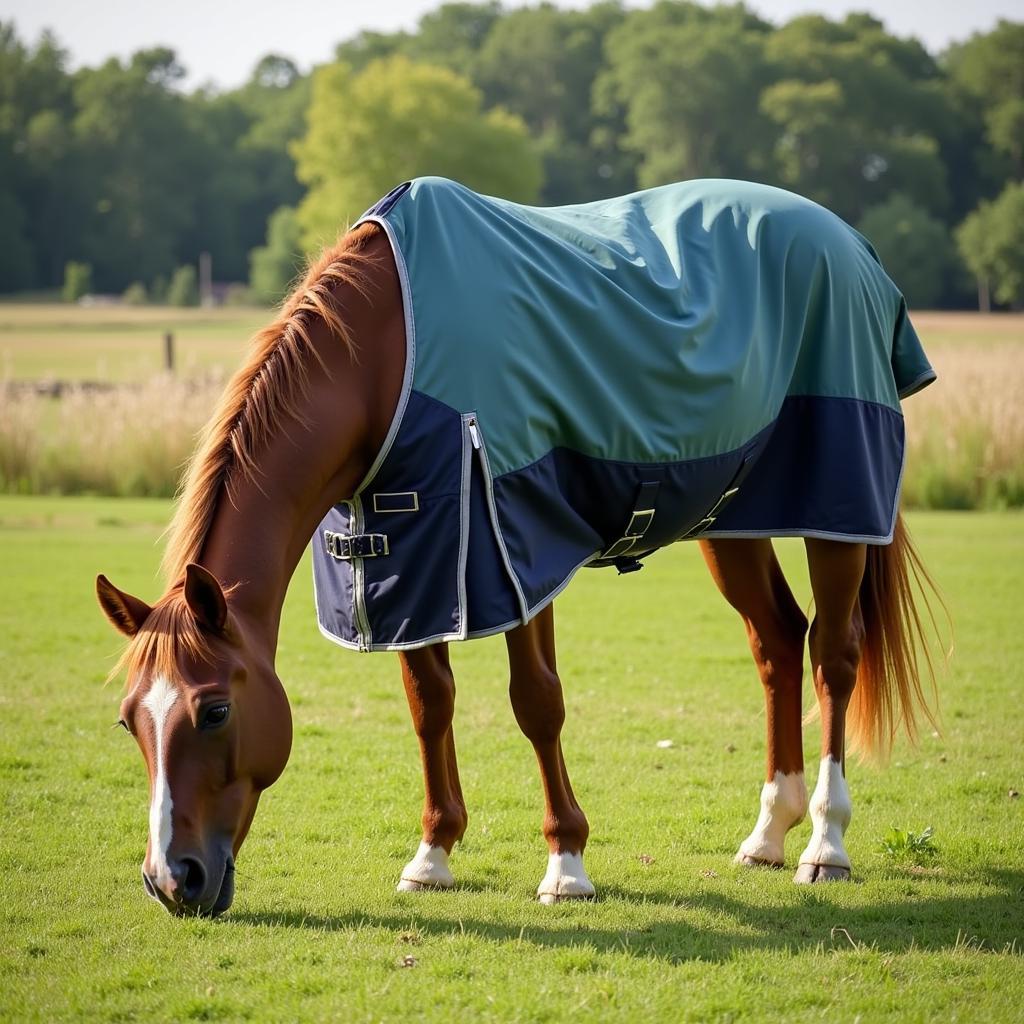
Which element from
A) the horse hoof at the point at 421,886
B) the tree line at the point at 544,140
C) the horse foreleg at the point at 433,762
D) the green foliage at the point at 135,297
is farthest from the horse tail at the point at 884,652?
the green foliage at the point at 135,297

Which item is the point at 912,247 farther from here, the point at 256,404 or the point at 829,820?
the point at 256,404

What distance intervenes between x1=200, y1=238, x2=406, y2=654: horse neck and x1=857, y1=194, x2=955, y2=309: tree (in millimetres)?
64072

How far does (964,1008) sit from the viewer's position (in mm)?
3404

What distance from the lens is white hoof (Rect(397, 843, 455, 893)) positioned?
4418 millimetres

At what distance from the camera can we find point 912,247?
6506 cm

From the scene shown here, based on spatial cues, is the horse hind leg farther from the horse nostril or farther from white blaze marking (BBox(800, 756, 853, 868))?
the horse nostril

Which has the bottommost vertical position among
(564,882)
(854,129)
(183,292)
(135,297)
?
(564,882)

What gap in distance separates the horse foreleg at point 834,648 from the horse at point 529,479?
0.01 metres

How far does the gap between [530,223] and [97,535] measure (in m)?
10.5

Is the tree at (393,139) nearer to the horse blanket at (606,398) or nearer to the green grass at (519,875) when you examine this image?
the green grass at (519,875)

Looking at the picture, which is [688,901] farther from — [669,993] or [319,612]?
[319,612]

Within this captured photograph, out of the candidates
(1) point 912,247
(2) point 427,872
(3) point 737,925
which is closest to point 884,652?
(3) point 737,925

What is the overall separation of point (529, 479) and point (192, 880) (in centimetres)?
152

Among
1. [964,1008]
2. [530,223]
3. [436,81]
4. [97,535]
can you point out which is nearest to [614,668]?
[530,223]
